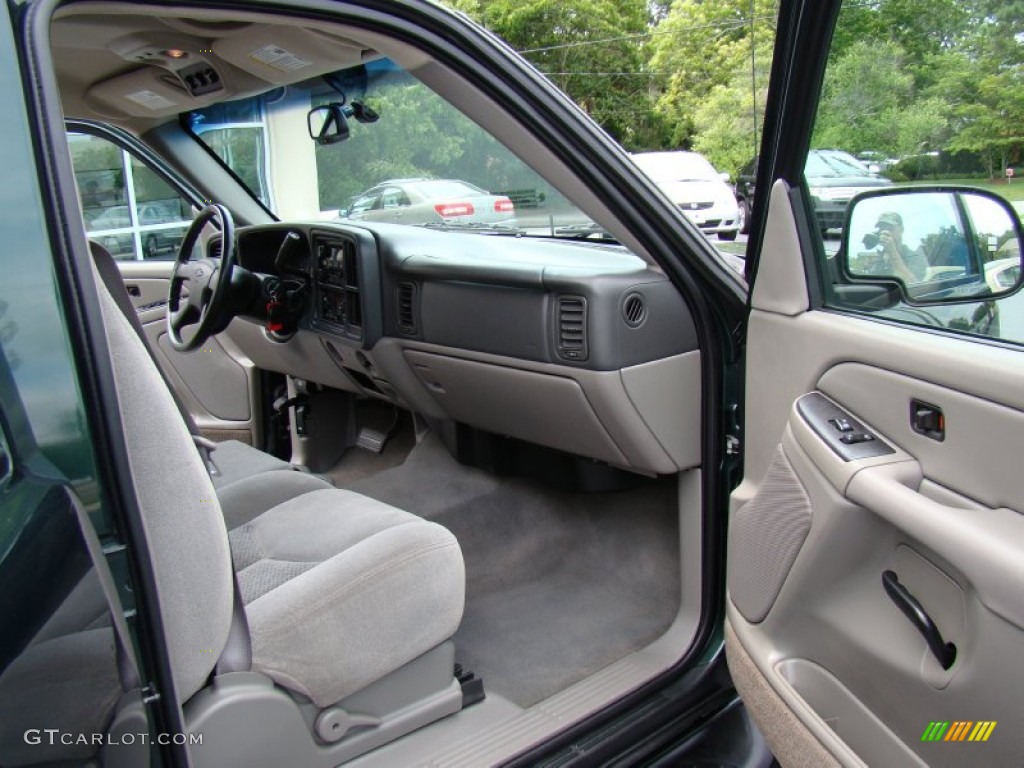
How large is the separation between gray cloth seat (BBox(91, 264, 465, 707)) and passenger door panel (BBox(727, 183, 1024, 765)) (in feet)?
2.10

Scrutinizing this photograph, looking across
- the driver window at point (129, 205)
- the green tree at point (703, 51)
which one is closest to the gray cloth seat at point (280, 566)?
the green tree at point (703, 51)

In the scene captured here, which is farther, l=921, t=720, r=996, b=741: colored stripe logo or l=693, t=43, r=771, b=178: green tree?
l=693, t=43, r=771, b=178: green tree

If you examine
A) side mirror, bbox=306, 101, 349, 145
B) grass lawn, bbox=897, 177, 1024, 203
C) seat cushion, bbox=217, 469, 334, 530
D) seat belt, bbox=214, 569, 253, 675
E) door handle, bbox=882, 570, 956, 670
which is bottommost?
seat cushion, bbox=217, 469, 334, 530

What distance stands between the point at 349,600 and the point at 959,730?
1002 mm

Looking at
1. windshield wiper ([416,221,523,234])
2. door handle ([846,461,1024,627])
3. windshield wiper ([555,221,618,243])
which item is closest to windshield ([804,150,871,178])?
door handle ([846,461,1024,627])

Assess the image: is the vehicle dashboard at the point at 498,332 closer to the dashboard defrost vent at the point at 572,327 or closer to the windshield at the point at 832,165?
the dashboard defrost vent at the point at 572,327

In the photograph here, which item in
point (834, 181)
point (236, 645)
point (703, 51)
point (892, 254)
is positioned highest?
point (703, 51)

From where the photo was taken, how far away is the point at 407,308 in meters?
2.60

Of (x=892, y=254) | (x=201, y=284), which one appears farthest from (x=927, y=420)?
(x=201, y=284)

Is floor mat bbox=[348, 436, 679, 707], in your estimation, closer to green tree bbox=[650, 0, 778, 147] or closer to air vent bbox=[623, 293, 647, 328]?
air vent bbox=[623, 293, 647, 328]

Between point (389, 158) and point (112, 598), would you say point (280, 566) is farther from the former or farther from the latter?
point (389, 158)

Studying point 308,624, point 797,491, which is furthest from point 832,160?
point 308,624

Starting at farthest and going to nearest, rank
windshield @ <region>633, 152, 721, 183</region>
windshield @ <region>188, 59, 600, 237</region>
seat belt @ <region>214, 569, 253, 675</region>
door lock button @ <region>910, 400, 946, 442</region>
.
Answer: windshield @ <region>188, 59, 600, 237</region> < windshield @ <region>633, 152, 721, 183</region> < seat belt @ <region>214, 569, 253, 675</region> < door lock button @ <region>910, 400, 946, 442</region>

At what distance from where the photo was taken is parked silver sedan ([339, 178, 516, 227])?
2562 millimetres
